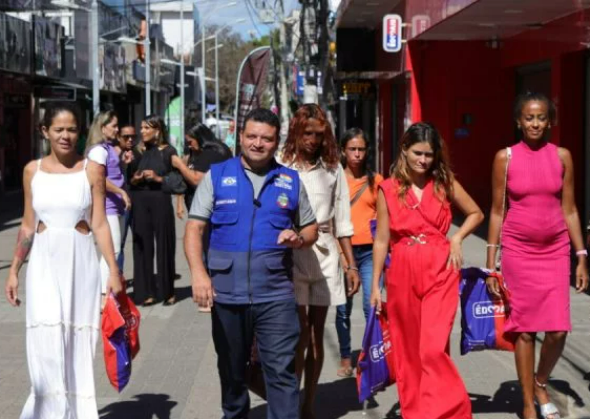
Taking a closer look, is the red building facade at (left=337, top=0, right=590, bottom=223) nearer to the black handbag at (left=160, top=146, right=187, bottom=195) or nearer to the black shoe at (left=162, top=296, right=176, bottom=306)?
the black handbag at (left=160, top=146, right=187, bottom=195)

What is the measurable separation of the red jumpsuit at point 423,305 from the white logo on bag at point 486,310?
45cm

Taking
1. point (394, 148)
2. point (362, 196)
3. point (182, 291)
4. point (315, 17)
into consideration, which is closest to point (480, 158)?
point (394, 148)

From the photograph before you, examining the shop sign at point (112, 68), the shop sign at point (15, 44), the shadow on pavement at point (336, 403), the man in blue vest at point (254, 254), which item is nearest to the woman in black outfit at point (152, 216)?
the shadow on pavement at point (336, 403)

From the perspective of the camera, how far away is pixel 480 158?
67.8 ft

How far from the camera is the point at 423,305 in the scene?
605 centimetres

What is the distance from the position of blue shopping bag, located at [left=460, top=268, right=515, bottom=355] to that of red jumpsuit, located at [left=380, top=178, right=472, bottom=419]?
0.41 m

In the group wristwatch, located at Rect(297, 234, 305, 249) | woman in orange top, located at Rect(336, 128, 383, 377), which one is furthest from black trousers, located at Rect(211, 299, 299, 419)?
woman in orange top, located at Rect(336, 128, 383, 377)

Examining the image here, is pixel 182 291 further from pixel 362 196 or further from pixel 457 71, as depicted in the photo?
pixel 457 71

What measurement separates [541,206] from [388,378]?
4.16ft

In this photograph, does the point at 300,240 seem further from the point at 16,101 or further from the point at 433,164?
the point at 16,101

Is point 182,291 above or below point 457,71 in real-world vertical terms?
below

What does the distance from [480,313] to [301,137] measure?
4.67ft

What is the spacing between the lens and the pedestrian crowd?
219 inches

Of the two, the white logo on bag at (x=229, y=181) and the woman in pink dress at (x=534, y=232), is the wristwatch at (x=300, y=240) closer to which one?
the white logo on bag at (x=229, y=181)
